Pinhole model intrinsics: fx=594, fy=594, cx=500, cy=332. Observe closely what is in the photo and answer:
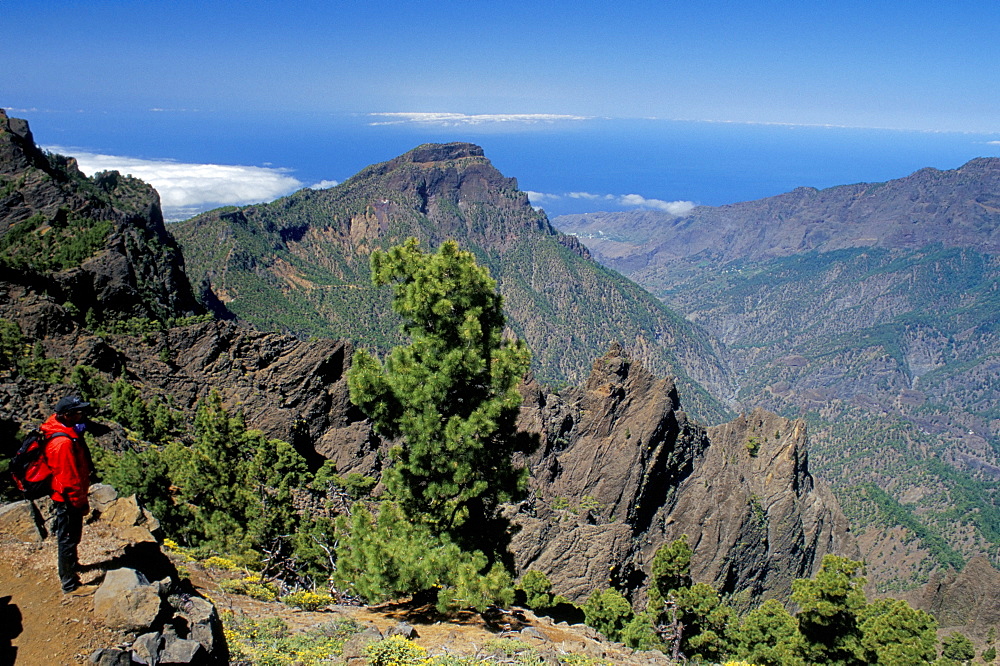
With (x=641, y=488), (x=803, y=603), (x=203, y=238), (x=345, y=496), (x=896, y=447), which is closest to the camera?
(x=803, y=603)

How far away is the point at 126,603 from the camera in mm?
9344

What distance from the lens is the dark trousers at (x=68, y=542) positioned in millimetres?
9562

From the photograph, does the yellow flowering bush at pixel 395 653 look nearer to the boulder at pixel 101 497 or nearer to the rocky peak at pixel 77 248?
the boulder at pixel 101 497

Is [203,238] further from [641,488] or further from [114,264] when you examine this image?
[641,488]

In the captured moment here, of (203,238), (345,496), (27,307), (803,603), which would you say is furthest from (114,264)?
(203,238)

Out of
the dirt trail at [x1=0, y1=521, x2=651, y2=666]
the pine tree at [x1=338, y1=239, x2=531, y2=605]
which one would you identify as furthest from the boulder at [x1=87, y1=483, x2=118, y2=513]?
the pine tree at [x1=338, y1=239, x2=531, y2=605]

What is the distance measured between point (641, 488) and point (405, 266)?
1562 inches

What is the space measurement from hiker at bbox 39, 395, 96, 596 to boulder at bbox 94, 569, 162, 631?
66 centimetres

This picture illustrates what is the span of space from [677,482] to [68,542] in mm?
50218

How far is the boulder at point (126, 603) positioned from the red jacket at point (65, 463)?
55.8 inches

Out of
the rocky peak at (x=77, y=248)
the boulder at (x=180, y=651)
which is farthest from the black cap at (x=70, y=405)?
the rocky peak at (x=77, y=248)

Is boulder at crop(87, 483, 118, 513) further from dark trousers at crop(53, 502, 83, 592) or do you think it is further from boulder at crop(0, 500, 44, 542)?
dark trousers at crop(53, 502, 83, 592)

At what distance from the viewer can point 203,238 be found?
495 ft

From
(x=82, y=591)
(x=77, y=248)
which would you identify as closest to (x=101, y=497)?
(x=82, y=591)
